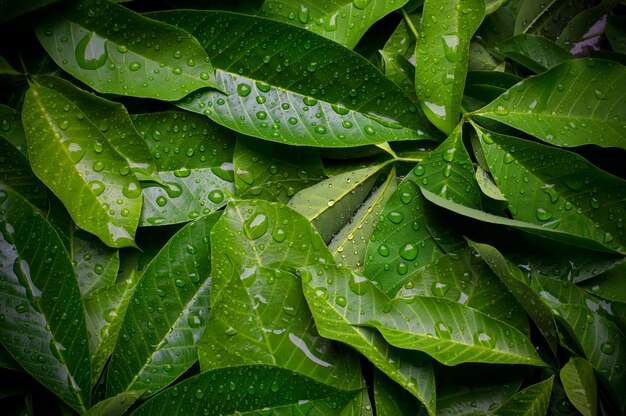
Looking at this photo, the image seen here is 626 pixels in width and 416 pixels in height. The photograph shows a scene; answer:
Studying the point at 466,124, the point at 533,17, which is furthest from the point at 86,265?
the point at 533,17

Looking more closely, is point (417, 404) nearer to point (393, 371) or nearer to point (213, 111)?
point (393, 371)

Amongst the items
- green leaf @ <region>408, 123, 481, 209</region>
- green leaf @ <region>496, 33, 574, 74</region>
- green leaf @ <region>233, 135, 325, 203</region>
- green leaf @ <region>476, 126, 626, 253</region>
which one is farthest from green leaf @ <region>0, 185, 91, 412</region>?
green leaf @ <region>496, 33, 574, 74</region>

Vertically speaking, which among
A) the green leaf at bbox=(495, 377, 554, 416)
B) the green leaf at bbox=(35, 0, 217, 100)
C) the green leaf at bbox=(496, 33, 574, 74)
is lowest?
the green leaf at bbox=(495, 377, 554, 416)

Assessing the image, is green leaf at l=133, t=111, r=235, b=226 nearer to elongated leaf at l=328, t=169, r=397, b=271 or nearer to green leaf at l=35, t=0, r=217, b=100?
green leaf at l=35, t=0, r=217, b=100

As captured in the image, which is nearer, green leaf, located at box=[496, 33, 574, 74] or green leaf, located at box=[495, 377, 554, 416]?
Answer: green leaf, located at box=[495, 377, 554, 416]

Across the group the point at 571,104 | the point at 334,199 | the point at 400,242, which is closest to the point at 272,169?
the point at 334,199

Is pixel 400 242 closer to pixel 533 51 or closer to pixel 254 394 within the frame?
pixel 254 394
